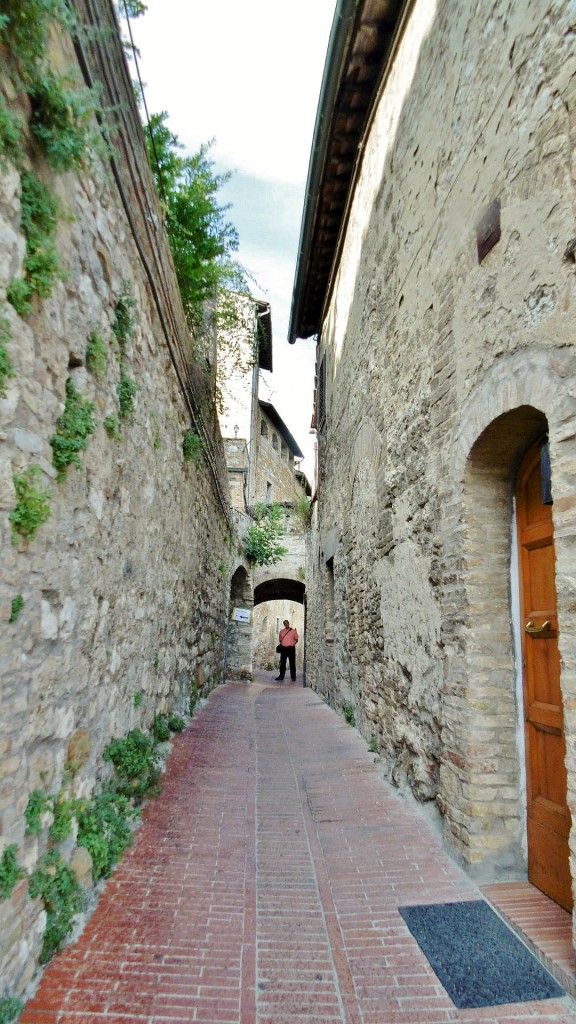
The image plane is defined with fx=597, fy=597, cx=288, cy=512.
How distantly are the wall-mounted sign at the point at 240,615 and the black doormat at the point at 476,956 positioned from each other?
10065 millimetres

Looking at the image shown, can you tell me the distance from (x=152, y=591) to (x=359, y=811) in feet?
6.67

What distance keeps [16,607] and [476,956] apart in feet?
7.04

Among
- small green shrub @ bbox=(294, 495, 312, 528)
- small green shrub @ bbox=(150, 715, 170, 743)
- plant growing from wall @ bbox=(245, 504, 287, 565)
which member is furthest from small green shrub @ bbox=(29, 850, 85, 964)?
small green shrub @ bbox=(294, 495, 312, 528)

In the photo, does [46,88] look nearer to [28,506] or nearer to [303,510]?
[28,506]

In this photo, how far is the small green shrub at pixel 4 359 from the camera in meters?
1.85

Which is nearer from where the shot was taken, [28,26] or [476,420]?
[28,26]

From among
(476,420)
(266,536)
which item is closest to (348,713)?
(476,420)

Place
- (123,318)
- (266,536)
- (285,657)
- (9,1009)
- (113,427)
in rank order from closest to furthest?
(9,1009)
(113,427)
(123,318)
(266,536)
(285,657)

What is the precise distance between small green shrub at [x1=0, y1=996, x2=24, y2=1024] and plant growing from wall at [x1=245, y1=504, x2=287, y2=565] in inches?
474

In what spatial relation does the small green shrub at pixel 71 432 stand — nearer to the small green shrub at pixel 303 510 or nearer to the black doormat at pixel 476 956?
the black doormat at pixel 476 956

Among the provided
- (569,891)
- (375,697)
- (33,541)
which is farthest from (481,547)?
(375,697)

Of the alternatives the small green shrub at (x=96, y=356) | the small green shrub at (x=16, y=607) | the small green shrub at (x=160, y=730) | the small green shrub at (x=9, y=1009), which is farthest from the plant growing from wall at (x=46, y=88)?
the small green shrub at (x=160, y=730)

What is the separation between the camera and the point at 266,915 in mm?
2594

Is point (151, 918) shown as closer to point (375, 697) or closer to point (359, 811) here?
point (359, 811)
